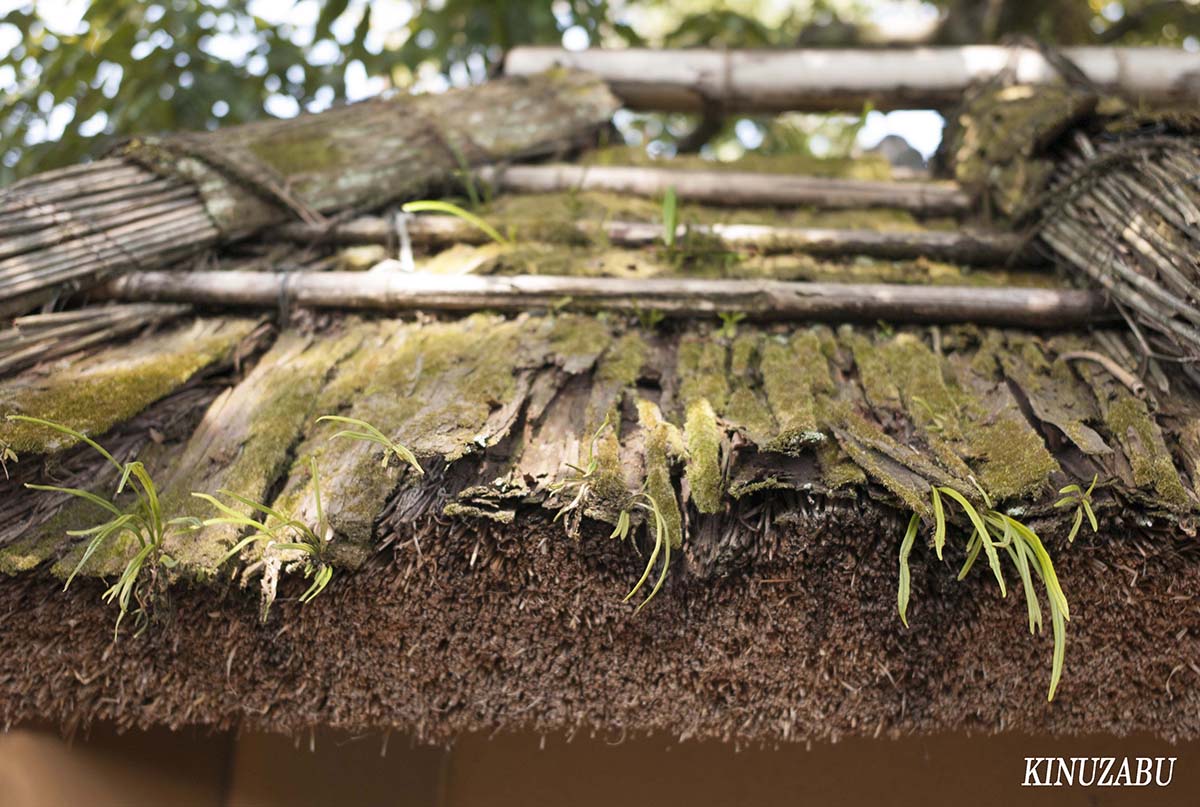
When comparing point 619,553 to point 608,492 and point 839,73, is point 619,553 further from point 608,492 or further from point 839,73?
point 839,73

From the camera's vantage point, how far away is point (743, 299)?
72.1 inches

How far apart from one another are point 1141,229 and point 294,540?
5.54 feet

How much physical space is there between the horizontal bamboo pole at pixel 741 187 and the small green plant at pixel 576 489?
3.96ft

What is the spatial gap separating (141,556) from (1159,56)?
2960 millimetres

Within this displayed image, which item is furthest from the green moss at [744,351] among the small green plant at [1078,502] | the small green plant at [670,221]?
the small green plant at [1078,502]

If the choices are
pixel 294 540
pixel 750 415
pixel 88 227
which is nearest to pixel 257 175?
pixel 88 227

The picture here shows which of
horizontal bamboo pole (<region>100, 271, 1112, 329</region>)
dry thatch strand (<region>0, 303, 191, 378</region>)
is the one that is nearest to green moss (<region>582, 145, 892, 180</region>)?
horizontal bamboo pole (<region>100, 271, 1112, 329</region>)

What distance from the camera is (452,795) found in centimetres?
200

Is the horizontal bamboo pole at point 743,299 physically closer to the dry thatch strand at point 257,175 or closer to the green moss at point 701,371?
the green moss at point 701,371

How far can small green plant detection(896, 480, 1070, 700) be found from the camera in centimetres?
125

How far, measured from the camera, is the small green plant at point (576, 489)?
128cm

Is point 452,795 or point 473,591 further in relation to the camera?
point 452,795

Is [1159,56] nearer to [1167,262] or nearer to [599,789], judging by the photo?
[1167,262]

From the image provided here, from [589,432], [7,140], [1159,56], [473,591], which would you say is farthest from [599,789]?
[7,140]
